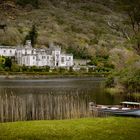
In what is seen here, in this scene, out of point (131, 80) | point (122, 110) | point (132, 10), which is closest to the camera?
point (132, 10)

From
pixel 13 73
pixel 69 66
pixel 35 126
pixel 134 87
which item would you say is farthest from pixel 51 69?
pixel 35 126

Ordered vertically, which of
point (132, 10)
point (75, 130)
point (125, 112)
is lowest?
point (125, 112)

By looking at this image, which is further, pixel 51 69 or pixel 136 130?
pixel 51 69

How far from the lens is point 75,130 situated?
20047 mm

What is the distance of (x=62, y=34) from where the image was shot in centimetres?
19850

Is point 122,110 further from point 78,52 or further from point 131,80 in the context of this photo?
point 78,52

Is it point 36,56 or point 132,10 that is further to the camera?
point 36,56

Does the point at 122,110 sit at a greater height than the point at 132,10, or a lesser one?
lesser

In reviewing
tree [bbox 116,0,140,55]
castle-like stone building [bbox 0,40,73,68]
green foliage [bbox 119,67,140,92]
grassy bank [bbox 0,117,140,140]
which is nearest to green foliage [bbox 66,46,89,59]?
castle-like stone building [bbox 0,40,73,68]

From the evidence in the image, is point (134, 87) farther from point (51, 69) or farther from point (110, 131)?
point (51, 69)

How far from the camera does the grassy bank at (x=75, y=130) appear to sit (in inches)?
731

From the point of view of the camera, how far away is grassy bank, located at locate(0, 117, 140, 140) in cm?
1856

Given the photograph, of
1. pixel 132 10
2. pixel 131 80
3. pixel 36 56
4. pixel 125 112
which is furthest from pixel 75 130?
pixel 36 56

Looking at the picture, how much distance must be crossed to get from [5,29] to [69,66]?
53904 mm
